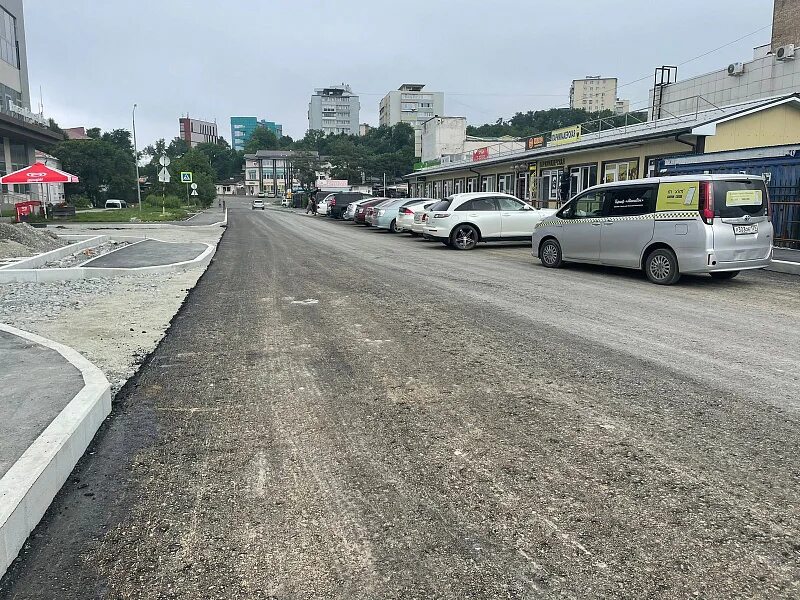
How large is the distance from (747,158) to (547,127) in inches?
2521

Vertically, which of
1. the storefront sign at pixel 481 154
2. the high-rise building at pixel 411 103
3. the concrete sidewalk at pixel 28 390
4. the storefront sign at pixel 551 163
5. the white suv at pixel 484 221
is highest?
the high-rise building at pixel 411 103

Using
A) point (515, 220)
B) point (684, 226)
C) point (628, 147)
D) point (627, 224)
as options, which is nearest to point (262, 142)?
point (628, 147)

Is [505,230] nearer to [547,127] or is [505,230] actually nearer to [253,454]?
[253,454]

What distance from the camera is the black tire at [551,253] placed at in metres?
13.7

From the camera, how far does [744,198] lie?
10.8 m

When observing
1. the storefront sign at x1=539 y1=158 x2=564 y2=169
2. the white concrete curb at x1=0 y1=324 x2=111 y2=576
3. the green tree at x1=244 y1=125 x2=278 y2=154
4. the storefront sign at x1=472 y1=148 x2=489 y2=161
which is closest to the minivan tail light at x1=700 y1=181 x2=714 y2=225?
the white concrete curb at x1=0 y1=324 x2=111 y2=576

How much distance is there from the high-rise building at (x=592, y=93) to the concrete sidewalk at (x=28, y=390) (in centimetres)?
8349

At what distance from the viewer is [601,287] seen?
10852 millimetres

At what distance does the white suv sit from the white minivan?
671 cm

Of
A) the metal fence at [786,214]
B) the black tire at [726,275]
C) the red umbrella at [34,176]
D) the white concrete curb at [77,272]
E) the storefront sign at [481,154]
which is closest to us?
the white concrete curb at [77,272]

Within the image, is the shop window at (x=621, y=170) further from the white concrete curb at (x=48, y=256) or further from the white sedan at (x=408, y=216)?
the white concrete curb at (x=48, y=256)

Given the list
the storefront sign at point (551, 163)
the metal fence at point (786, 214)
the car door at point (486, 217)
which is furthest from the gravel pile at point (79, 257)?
the storefront sign at point (551, 163)

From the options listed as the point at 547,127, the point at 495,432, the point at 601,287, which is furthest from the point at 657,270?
the point at 547,127

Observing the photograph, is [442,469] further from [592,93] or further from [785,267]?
[592,93]
